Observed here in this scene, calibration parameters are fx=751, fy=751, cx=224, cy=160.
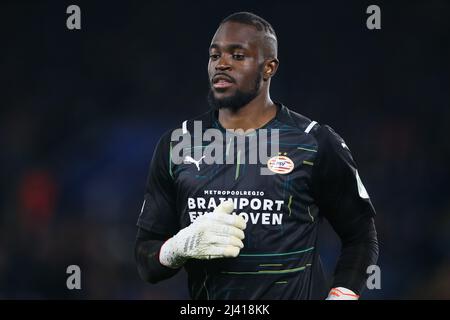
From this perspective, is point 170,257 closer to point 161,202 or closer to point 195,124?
point 161,202

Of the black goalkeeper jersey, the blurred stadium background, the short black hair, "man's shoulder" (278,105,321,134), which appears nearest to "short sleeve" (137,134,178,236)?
the black goalkeeper jersey

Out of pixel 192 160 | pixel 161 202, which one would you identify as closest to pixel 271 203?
pixel 192 160

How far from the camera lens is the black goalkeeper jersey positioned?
3.40 metres

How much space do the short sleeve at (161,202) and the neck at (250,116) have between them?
1.06 feet

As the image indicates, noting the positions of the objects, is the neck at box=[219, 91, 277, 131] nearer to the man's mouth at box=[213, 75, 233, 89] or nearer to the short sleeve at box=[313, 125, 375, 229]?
the man's mouth at box=[213, 75, 233, 89]

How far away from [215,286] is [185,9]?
16.7 ft

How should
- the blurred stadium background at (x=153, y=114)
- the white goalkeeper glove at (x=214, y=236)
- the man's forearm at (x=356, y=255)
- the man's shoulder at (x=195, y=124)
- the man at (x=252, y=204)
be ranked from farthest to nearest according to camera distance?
the blurred stadium background at (x=153, y=114) → the man's shoulder at (x=195, y=124) → the man's forearm at (x=356, y=255) → the man at (x=252, y=204) → the white goalkeeper glove at (x=214, y=236)

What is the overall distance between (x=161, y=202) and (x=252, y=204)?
19.6 inches

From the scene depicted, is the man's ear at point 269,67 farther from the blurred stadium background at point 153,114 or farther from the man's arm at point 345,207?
the blurred stadium background at point 153,114

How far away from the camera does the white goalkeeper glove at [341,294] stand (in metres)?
3.45

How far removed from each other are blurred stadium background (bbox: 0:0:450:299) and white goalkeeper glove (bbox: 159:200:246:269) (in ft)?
12.4

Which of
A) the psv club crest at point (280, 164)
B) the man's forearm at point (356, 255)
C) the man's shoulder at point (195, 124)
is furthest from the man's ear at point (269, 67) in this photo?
the man's forearm at point (356, 255)
